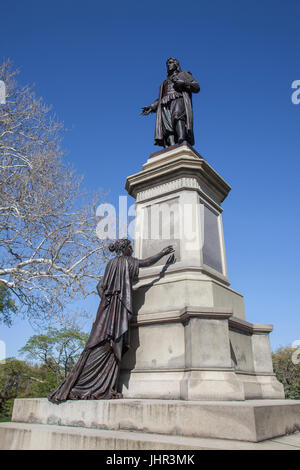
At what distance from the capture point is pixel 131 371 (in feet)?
16.9

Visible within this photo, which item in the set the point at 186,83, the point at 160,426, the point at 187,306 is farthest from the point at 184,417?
the point at 186,83

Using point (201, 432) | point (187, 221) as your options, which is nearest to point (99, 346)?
point (201, 432)

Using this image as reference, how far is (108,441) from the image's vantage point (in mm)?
3303

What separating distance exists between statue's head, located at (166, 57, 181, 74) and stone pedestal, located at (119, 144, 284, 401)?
106 inches

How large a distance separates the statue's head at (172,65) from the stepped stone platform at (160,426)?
319 inches

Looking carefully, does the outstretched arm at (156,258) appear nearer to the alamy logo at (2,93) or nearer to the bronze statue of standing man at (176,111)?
the bronze statue of standing man at (176,111)

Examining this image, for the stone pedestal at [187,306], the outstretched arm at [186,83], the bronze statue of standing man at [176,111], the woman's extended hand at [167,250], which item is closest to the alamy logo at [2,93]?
the bronze statue of standing man at [176,111]

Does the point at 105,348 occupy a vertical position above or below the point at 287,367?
below

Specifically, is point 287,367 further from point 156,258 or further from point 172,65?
point 156,258

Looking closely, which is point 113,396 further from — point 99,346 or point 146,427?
point 146,427

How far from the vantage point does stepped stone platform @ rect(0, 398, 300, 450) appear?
3115mm

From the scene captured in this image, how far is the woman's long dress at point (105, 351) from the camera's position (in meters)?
4.61

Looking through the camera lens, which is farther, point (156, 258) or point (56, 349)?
point (56, 349)

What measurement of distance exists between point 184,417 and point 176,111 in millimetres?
6699
